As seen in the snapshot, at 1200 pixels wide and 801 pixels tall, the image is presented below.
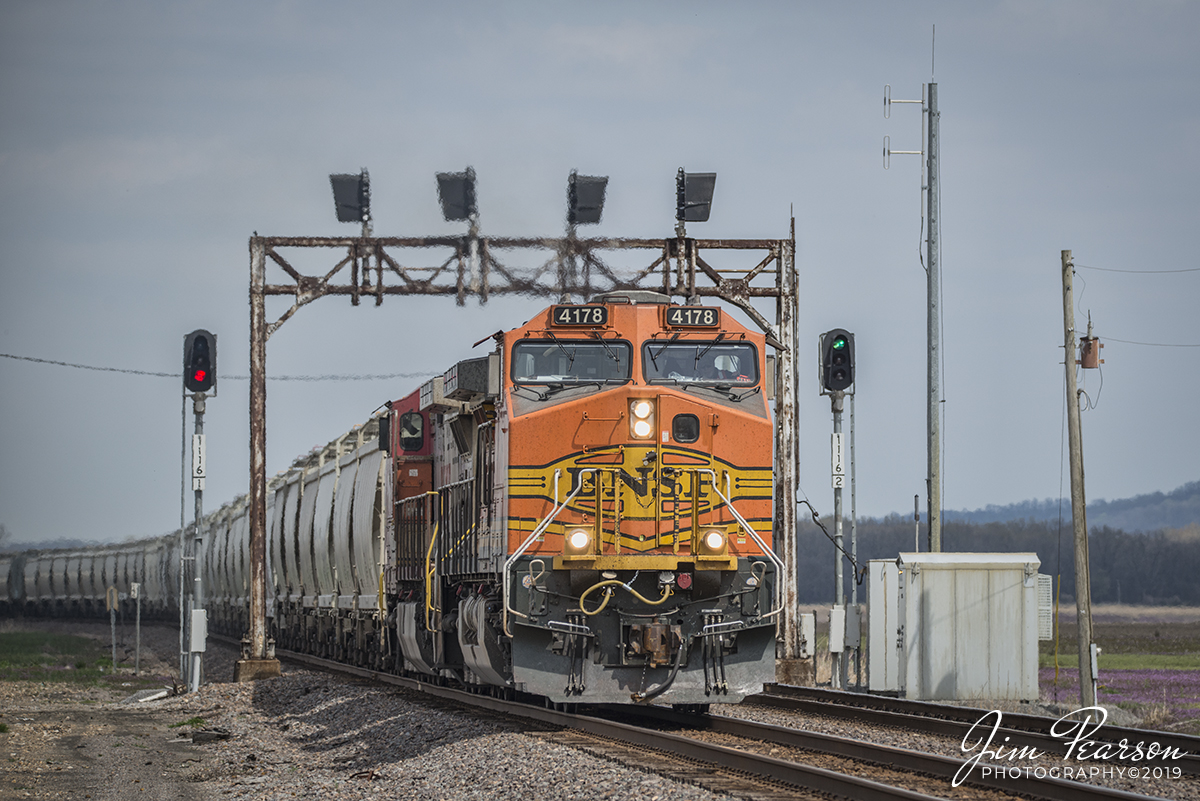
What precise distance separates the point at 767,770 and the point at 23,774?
27.1ft

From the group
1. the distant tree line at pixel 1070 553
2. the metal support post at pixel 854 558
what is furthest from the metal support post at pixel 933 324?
the distant tree line at pixel 1070 553

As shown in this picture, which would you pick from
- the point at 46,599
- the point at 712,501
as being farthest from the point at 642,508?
the point at 46,599

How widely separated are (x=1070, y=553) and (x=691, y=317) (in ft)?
587

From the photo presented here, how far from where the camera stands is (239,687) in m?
24.8

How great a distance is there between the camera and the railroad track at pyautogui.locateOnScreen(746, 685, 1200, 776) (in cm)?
1366

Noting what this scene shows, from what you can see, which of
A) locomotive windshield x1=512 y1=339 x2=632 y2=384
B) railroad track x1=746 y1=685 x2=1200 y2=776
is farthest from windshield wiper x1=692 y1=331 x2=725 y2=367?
railroad track x1=746 y1=685 x2=1200 y2=776

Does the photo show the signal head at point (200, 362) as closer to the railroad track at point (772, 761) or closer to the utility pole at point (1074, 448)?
the railroad track at point (772, 761)

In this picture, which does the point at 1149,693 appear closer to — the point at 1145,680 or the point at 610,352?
the point at 1145,680

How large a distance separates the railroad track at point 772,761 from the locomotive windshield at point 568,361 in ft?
12.7

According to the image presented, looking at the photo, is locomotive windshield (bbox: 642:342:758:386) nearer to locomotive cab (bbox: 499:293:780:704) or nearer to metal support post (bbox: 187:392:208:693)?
locomotive cab (bbox: 499:293:780:704)

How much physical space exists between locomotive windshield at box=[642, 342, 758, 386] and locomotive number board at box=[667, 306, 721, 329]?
205 mm

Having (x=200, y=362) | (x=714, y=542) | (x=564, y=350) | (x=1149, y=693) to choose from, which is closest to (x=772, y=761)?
(x=714, y=542)

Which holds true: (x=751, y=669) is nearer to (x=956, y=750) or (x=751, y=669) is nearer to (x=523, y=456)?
(x=956, y=750)

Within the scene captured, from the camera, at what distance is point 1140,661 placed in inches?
1766
